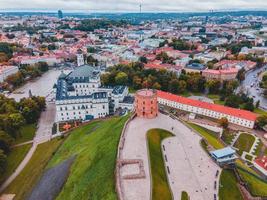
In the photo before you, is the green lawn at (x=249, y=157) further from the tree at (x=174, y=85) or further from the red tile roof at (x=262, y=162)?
the tree at (x=174, y=85)

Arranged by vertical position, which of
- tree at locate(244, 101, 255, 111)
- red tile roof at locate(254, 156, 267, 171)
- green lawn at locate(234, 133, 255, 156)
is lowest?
green lawn at locate(234, 133, 255, 156)

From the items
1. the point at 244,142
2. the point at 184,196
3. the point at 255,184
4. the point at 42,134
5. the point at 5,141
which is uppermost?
the point at 184,196

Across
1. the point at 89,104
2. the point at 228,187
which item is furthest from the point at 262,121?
the point at 89,104

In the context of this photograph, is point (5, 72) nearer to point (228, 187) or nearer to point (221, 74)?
point (221, 74)

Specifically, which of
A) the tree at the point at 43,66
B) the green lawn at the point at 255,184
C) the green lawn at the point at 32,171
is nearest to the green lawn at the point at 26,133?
the green lawn at the point at 32,171

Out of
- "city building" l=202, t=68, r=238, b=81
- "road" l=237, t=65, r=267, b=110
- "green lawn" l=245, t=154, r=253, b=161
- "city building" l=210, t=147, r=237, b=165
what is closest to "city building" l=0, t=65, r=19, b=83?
"city building" l=202, t=68, r=238, b=81

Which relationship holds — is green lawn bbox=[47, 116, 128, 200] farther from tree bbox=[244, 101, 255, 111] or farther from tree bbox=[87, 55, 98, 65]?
tree bbox=[87, 55, 98, 65]

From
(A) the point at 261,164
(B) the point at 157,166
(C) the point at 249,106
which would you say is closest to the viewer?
(B) the point at 157,166
